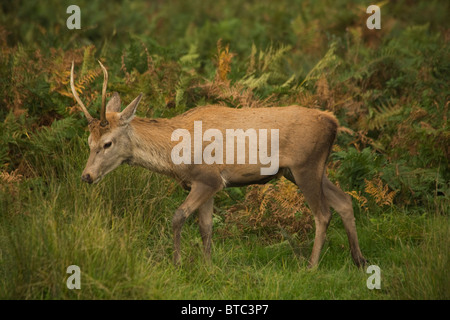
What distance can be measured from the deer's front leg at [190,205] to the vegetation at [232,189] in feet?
0.51

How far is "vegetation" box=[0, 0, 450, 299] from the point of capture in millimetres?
5887

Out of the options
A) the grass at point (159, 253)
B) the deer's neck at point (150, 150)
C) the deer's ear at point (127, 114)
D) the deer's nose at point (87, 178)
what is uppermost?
the deer's ear at point (127, 114)

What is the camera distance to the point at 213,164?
721 centimetres

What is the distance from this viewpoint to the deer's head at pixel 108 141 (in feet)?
23.0

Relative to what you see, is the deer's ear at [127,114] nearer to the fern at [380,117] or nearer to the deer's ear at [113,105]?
the deer's ear at [113,105]

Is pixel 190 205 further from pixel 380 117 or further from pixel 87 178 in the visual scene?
pixel 380 117

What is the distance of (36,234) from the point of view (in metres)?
5.82

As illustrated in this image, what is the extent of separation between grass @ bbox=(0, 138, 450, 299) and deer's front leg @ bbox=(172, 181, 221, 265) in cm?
16

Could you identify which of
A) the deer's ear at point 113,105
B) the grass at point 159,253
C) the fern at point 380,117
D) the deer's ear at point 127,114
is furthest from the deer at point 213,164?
the fern at point 380,117

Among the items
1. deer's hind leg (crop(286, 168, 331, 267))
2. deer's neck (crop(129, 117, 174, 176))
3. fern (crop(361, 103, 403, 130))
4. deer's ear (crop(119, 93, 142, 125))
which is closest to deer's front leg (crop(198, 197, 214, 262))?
deer's neck (crop(129, 117, 174, 176))

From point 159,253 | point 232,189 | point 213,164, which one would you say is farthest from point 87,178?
point 232,189

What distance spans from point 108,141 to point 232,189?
2103 mm

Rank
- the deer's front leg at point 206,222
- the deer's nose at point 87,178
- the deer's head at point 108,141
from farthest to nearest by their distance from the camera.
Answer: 1. the deer's front leg at point 206,222
2. the deer's head at point 108,141
3. the deer's nose at point 87,178

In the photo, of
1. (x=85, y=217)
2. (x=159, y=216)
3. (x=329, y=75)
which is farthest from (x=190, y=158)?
(x=329, y=75)
